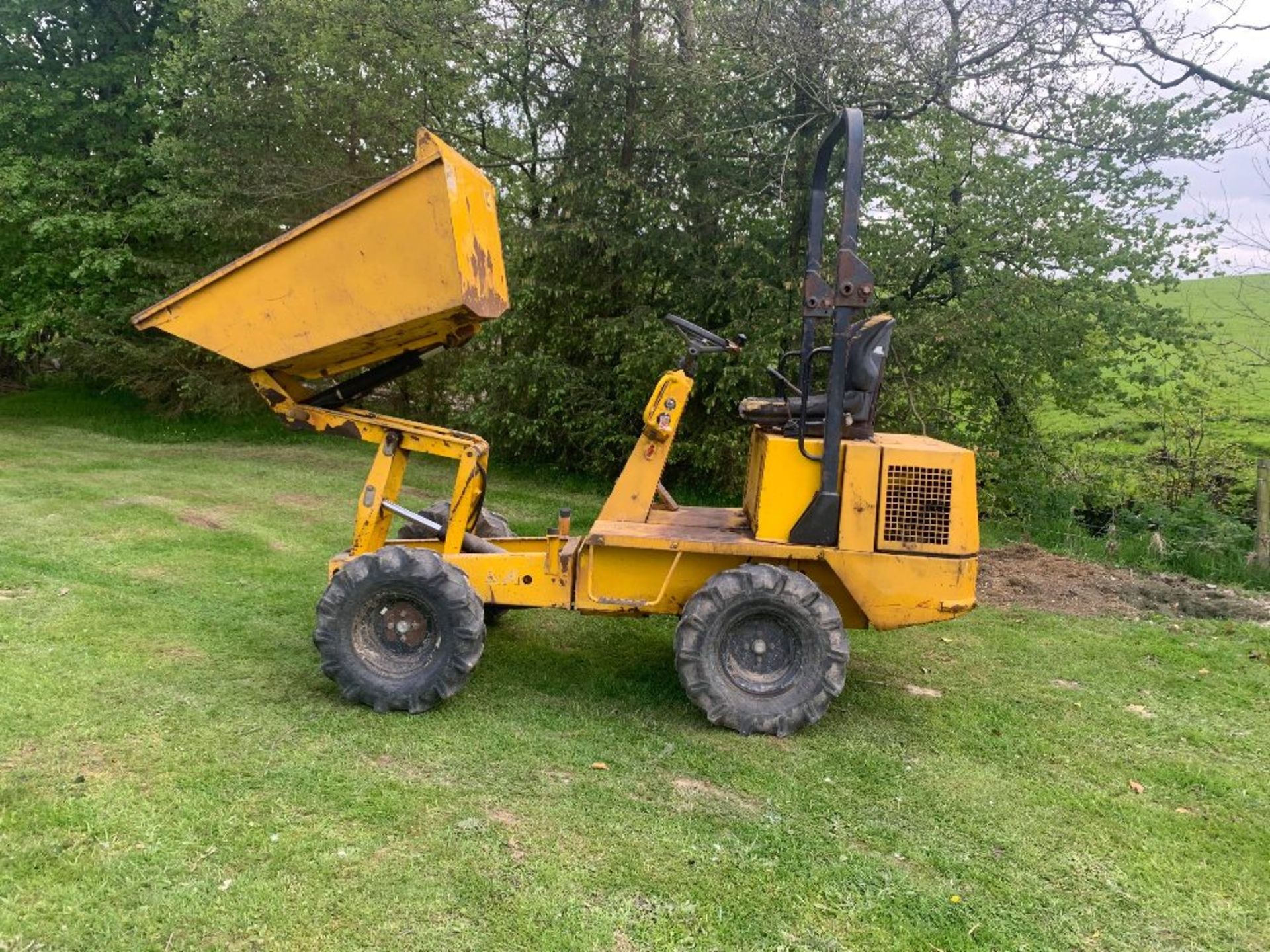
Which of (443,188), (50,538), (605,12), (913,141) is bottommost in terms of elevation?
(50,538)

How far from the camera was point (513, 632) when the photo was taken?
6066 mm

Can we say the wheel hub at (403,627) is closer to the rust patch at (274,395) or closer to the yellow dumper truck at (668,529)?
the yellow dumper truck at (668,529)

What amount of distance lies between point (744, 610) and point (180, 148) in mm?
13336

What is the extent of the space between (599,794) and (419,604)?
4.66ft

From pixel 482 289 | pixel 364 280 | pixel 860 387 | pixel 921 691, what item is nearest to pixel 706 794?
pixel 921 691

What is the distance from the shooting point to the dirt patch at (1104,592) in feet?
23.7

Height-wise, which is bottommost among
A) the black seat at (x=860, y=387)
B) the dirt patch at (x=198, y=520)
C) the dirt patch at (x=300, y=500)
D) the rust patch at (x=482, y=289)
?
the dirt patch at (x=198, y=520)

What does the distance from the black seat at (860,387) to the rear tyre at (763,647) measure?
779mm

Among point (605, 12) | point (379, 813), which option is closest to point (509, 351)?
point (605, 12)

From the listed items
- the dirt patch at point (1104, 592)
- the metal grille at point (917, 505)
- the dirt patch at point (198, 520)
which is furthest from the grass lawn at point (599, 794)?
the dirt patch at point (198, 520)

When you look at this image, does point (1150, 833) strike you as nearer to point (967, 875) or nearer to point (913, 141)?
point (967, 875)

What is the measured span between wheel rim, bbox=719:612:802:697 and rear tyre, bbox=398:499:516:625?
1878mm

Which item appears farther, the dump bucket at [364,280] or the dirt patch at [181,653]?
the dirt patch at [181,653]

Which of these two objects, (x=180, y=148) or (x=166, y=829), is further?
(x=180, y=148)
